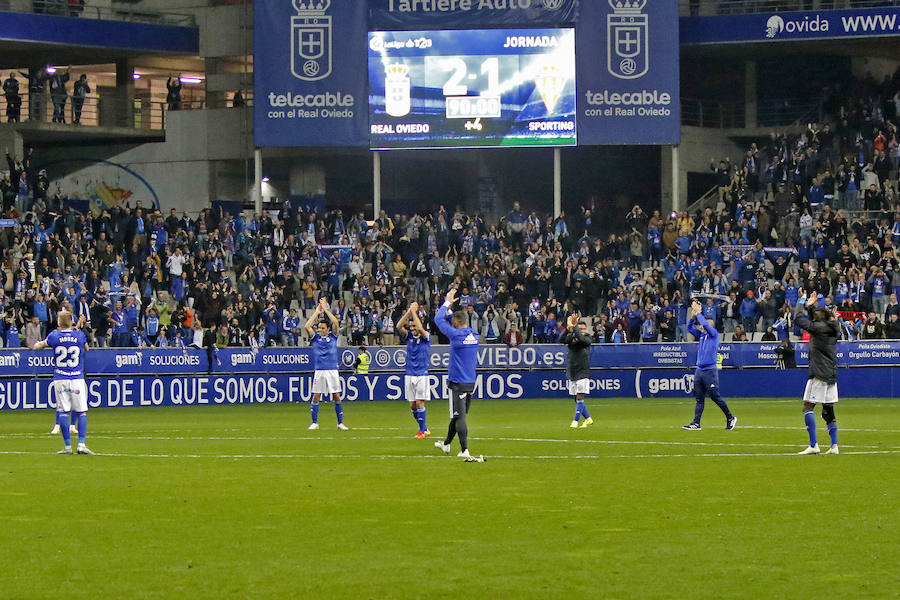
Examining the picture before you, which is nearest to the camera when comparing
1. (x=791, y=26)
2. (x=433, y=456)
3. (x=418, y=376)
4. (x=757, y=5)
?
(x=433, y=456)

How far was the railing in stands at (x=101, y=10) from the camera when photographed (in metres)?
56.8

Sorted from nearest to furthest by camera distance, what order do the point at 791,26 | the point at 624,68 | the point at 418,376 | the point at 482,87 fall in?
the point at 418,376, the point at 482,87, the point at 624,68, the point at 791,26

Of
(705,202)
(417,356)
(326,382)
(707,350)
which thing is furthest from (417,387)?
(705,202)

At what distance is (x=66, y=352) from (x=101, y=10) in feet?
134

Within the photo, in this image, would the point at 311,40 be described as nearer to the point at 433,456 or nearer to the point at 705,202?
the point at 705,202

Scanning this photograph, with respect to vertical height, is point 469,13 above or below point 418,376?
above

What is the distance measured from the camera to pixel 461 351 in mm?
20469

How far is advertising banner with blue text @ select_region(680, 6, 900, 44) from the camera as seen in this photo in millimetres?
53719

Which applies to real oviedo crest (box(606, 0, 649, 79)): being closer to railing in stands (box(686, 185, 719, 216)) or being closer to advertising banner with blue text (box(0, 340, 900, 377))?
railing in stands (box(686, 185, 719, 216))

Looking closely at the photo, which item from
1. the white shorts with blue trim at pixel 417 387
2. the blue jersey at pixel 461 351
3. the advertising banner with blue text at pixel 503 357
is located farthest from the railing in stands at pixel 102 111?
the blue jersey at pixel 461 351

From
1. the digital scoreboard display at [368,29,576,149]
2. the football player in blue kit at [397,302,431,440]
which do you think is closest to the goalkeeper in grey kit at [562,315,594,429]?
the football player in blue kit at [397,302,431,440]

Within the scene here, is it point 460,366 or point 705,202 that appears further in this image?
point 705,202

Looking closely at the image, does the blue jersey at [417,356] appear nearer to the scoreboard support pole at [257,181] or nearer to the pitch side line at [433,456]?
the pitch side line at [433,456]

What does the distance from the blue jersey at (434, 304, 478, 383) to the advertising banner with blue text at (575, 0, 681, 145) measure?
33.3m
